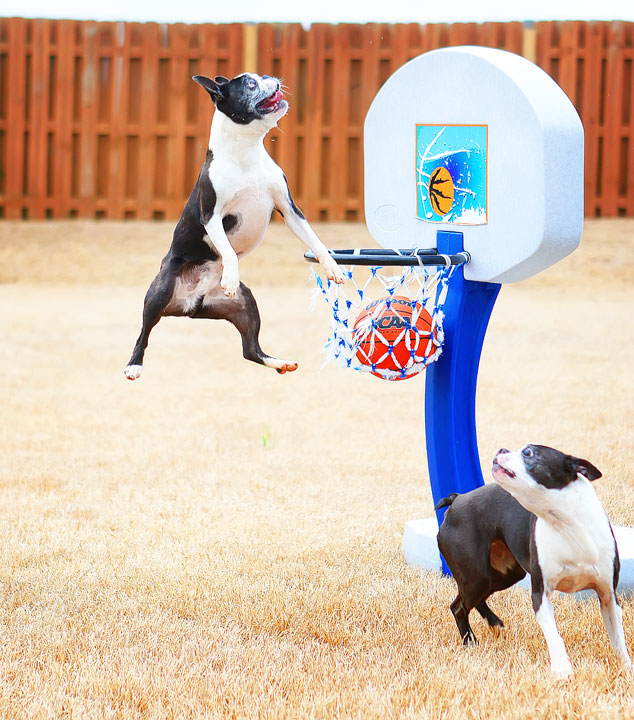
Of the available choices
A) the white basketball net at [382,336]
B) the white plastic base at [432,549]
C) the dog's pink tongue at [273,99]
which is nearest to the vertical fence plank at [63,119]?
the white plastic base at [432,549]

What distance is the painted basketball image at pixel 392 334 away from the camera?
379cm

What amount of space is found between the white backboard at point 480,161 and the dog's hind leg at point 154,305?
1.59 metres

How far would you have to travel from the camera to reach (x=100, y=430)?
7500 millimetres

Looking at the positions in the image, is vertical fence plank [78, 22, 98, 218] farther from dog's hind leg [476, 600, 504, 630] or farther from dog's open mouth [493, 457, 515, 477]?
dog's open mouth [493, 457, 515, 477]

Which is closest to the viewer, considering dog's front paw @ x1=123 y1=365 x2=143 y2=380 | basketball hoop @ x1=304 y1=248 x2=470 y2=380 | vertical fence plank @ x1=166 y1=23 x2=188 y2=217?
dog's front paw @ x1=123 y1=365 x2=143 y2=380

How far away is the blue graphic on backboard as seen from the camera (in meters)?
3.82

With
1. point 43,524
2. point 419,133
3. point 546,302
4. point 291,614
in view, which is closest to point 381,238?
point 419,133

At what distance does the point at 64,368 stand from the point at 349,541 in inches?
217

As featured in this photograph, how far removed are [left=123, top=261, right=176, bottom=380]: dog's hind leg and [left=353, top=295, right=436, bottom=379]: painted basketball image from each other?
1312 mm

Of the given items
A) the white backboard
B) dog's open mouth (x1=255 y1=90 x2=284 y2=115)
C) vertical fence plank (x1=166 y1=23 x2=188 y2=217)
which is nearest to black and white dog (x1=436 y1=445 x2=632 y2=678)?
the white backboard

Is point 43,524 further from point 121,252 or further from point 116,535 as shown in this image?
point 121,252

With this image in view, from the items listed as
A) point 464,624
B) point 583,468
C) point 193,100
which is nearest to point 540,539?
point 583,468

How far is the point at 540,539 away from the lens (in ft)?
10.7

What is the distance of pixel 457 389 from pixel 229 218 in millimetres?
1944
